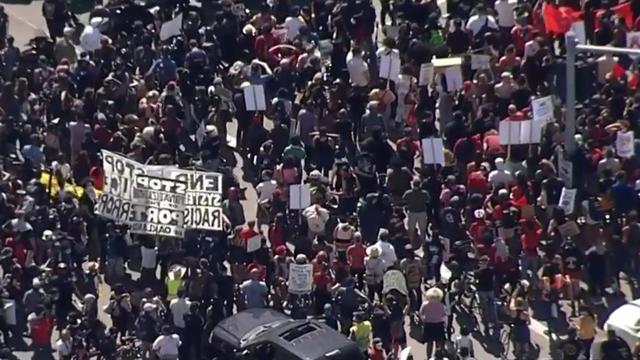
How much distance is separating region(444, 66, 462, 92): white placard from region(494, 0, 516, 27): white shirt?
8.85 feet

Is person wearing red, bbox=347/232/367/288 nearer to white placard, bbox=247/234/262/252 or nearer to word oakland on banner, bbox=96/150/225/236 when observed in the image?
white placard, bbox=247/234/262/252

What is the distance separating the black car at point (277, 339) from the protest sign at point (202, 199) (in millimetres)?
1996

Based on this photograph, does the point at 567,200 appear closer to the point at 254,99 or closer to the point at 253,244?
the point at 253,244

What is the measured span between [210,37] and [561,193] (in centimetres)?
970

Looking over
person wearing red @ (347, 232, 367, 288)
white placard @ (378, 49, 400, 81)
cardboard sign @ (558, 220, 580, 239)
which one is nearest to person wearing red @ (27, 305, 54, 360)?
person wearing red @ (347, 232, 367, 288)

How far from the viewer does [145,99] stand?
5156 cm

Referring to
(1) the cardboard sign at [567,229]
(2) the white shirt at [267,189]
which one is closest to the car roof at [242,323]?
(2) the white shirt at [267,189]

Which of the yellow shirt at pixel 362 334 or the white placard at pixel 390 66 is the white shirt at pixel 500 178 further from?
the yellow shirt at pixel 362 334

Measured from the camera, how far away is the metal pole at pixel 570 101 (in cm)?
4888

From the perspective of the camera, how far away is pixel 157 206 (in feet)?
152

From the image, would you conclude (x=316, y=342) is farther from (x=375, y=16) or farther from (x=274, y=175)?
(x=375, y=16)

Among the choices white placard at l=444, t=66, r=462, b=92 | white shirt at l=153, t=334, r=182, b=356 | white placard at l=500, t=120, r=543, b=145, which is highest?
white placard at l=444, t=66, r=462, b=92

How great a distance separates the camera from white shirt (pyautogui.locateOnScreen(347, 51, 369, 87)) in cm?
5203

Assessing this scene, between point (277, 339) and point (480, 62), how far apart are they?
1026 cm
